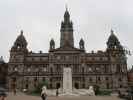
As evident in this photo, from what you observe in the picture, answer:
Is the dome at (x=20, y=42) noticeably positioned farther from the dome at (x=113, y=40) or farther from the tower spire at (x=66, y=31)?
the dome at (x=113, y=40)

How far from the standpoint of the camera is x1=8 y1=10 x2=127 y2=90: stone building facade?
257 ft

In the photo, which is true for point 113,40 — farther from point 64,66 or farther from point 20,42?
point 20,42

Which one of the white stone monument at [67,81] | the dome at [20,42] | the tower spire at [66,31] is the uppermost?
the tower spire at [66,31]

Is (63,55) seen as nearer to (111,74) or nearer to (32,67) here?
(32,67)

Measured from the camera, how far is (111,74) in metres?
79.4


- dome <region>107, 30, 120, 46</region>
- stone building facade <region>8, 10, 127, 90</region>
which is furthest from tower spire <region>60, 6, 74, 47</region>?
dome <region>107, 30, 120, 46</region>

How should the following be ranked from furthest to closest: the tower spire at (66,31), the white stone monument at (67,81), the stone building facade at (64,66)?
the tower spire at (66,31)
the stone building facade at (64,66)
the white stone monument at (67,81)

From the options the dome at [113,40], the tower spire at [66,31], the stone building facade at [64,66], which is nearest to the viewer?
the stone building facade at [64,66]

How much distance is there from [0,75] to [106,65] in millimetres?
41542

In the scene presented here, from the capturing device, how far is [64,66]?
7912cm

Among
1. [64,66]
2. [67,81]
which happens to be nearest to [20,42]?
[64,66]

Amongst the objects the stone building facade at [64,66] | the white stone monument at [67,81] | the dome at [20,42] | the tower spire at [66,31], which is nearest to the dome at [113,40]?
the stone building facade at [64,66]

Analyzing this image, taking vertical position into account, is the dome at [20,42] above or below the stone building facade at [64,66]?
above

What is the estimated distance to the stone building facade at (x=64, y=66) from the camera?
78188mm
